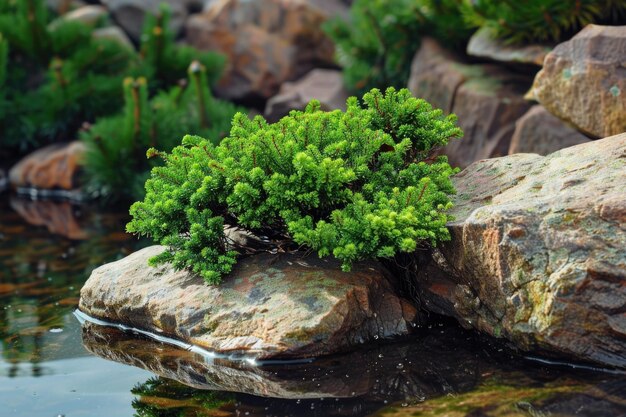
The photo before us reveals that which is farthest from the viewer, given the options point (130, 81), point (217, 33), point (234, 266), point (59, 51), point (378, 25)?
point (217, 33)

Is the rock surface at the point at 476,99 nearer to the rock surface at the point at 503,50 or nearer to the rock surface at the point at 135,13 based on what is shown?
the rock surface at the point at 503,50

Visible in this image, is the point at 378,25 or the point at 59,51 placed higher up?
the point at 378,25

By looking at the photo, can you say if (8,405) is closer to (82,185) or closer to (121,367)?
(121,367)

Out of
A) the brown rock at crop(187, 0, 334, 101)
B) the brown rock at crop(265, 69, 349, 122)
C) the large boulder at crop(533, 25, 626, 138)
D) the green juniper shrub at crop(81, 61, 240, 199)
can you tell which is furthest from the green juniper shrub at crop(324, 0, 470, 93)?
the large boulder at crop(533, 25, 626, 138)

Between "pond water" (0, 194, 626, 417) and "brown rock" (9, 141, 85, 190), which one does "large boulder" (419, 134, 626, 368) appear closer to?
"pond water" (0, 194, 626, 417)

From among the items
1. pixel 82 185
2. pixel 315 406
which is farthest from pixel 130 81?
pixel 315 406

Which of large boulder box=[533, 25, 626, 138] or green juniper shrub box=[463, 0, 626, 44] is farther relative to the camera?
green juniper shrub box=[463, 0, 626, 44]
